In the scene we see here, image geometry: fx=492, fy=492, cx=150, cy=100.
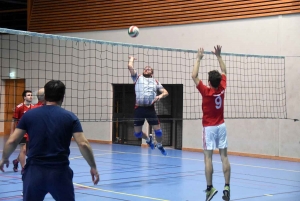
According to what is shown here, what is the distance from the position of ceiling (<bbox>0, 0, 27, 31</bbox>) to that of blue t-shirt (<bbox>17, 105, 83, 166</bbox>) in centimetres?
2085

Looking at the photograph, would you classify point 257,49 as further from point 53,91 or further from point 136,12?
point 53,91

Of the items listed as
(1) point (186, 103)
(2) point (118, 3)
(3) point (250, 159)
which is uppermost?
(2) point (118, 3)

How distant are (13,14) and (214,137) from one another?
2220 centimetres

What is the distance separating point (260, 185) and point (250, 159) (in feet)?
16.5

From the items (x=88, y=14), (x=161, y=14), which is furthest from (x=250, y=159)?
(x=88, y=14)

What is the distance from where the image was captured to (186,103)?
56.4 ft

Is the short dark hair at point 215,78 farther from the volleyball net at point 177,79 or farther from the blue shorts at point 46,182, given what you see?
the volleyball net at point 177,79

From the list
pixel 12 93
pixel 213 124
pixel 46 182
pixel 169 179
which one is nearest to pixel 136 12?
pixel 169 179

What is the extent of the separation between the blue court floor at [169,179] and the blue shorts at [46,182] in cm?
368

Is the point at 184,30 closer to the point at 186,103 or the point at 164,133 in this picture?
the point at 186,103

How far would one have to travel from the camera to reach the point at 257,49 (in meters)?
15.5

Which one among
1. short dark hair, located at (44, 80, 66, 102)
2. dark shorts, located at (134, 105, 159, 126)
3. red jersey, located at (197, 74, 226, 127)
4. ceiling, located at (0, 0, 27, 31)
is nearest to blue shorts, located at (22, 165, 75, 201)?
short dark hair, located at (44, 80, 66, 102)

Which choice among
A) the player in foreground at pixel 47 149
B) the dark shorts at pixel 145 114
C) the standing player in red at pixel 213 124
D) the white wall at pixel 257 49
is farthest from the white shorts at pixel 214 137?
the white wall at pixel 257 49

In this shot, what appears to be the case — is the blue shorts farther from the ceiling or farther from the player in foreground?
the ceiling
